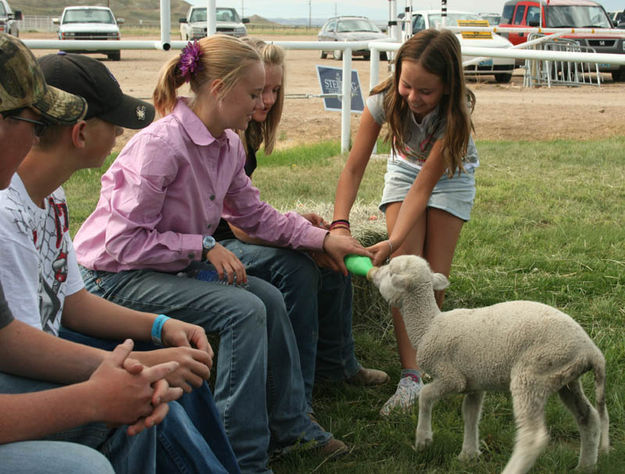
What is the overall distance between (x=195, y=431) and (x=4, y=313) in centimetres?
63

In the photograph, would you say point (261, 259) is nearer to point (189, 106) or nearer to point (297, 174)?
point (189, 106)

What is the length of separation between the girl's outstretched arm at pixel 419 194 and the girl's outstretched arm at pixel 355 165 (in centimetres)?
32

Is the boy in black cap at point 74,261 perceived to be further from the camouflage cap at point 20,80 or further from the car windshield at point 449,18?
the car windshield at point 449,18

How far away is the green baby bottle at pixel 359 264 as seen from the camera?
3.25 meters

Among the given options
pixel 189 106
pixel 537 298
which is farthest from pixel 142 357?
pixel 537 298

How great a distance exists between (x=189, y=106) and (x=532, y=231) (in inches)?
140

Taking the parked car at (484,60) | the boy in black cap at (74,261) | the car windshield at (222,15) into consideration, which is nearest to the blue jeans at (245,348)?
the boy in black cap at (74,261)

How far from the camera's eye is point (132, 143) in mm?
2936

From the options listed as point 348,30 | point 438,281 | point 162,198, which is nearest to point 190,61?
point 162,198

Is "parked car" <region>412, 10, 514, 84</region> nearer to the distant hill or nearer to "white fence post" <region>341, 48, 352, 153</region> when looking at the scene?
"white fence post" <region>341, 48, 352, 153</region>

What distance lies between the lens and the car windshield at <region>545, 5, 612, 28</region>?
19828 millimetres

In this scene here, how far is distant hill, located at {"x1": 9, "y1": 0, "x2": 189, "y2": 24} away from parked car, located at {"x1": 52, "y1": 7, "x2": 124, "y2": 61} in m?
87.9

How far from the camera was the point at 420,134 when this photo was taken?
3695mm

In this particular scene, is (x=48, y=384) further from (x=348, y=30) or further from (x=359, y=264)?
(x=348, y=30)
